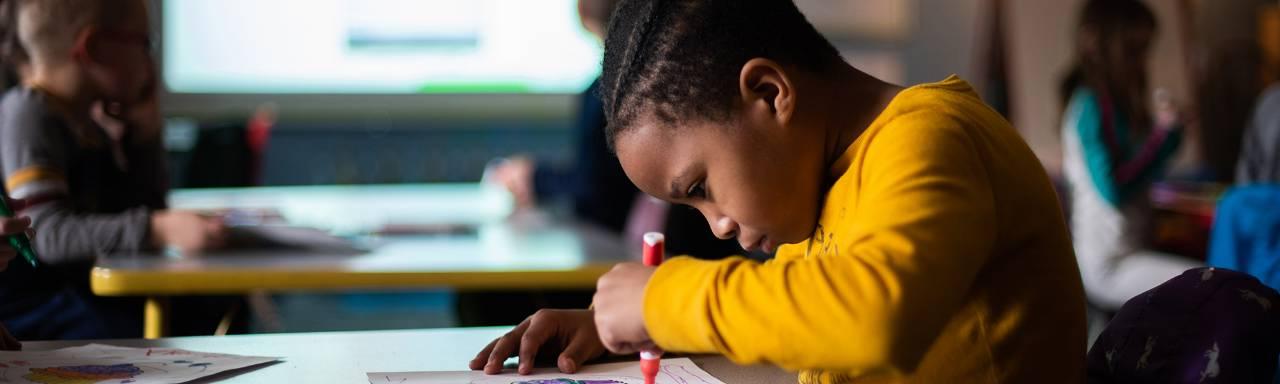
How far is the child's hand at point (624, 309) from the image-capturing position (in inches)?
35.7

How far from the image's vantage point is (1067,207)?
3900 millimetres

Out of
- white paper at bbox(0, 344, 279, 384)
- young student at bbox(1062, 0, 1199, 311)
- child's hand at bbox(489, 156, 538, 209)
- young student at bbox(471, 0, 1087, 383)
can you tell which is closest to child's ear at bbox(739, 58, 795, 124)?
young student at bbox(471, 0, 1087, 383)

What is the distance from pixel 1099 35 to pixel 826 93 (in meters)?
3.04

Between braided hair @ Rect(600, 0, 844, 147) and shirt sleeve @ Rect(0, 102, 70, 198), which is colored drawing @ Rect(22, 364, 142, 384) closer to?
braided hair @ Rect(600, 0, 844, 147)

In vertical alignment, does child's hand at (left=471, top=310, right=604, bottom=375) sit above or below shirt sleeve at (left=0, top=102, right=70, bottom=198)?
above

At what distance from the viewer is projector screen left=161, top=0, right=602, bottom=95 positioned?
4.41 m

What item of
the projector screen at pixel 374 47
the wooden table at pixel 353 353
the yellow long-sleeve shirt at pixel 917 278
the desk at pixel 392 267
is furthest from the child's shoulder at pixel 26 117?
the projector screen at pixel 374 47

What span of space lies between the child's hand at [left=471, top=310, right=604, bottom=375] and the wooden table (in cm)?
3

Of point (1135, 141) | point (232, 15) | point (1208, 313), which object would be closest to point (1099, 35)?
A: point (1135, 141)

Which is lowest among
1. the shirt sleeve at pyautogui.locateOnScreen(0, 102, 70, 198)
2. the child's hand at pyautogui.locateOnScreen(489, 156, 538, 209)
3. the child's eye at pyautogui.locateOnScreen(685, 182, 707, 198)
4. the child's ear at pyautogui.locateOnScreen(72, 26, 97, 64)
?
the child's hand at pyautogui.locateOnScreen(489, 156, 538, 209)

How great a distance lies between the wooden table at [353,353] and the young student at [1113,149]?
2.45m

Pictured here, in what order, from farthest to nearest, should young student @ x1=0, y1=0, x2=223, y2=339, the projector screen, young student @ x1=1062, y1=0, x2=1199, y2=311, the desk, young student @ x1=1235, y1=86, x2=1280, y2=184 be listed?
the projector screen
young student @ x1=1062, y1=0, x2=1199, y2=311
young student @ x1=1235, y1=86, x2=1280, y2=184
young student @ x1=0, y1=0, x2=223, y2=339
the desk

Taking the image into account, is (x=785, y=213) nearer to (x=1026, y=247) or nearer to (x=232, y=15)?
(x=1026, y=247)

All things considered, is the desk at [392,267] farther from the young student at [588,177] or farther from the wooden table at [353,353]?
the wooden table at [353,353]
